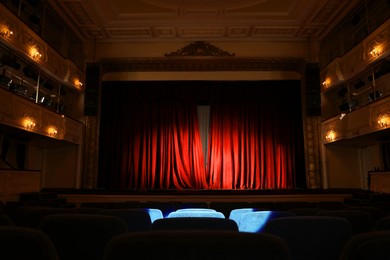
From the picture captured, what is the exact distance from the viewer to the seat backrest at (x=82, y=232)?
1.52m

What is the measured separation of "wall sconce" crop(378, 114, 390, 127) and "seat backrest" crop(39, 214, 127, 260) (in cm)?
777

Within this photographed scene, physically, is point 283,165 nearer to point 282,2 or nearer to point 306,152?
point 306,152

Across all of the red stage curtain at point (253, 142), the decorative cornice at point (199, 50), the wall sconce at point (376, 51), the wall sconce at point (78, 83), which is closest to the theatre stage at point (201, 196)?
the red stage curtain at point (253, 142)

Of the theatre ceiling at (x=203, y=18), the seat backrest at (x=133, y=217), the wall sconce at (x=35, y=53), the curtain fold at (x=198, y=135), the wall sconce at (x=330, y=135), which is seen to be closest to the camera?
the seat backrest at (x=133, y=217)

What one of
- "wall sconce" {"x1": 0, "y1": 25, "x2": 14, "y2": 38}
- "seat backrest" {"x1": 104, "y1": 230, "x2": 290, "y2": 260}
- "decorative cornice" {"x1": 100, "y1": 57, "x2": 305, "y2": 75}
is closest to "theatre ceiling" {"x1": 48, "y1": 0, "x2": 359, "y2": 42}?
"decorative cornice" {"x1": 100, "y1": 57, "x2": 305, "y2": 75}

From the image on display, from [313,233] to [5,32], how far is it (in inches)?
310

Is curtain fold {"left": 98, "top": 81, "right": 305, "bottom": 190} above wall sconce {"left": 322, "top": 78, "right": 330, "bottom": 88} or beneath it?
beneath

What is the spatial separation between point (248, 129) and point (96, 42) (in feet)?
20.7

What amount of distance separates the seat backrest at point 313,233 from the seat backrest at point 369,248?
66 cm

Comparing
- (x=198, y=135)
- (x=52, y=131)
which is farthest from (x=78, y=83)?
(x=198, y=135)

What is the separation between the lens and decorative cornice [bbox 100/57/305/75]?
11.6 meters

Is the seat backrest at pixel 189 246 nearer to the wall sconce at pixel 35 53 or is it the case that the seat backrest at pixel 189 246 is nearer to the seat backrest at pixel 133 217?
the seat backrest at pixel 133 217

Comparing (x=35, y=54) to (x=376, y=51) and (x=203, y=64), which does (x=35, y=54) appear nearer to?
(x=203, y=64)

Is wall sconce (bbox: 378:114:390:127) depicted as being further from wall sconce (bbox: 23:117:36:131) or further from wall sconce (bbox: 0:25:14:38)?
wall sconce (bbox: 0:25:14:38)
